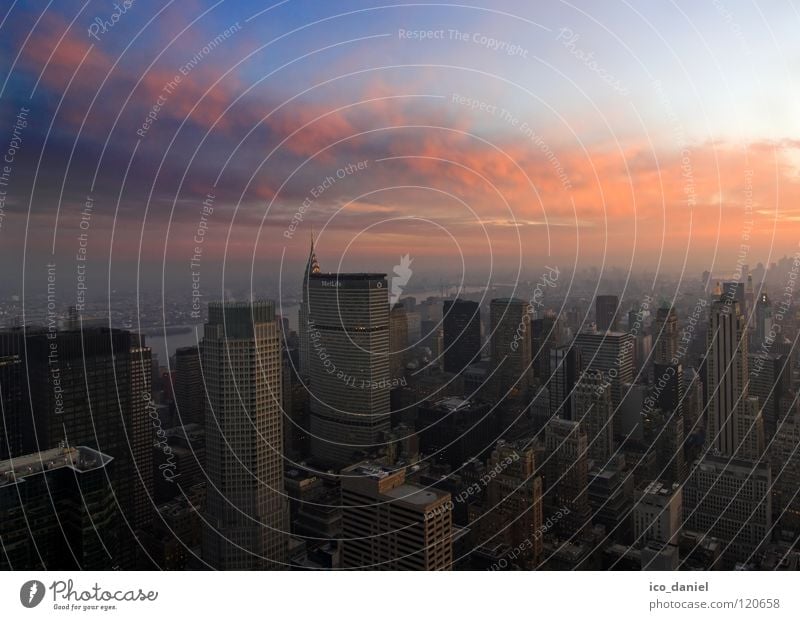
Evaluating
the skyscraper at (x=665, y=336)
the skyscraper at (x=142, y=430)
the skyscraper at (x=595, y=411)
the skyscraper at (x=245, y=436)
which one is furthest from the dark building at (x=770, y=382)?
the skyscraper at (x=142, y=430)

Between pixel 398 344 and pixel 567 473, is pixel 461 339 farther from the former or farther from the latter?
pixel 567 473

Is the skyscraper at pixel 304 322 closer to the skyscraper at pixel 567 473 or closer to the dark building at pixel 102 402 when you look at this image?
the dark building at pixel 102 402

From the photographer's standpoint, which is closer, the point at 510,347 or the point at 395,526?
the point at 395,526

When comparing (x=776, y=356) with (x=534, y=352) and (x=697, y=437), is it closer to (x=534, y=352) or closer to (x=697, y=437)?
(x=697, y=437)

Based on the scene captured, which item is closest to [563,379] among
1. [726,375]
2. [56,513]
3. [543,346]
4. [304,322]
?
[543,346]

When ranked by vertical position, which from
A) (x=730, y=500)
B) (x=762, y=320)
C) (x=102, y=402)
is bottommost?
(x=730, y=500)

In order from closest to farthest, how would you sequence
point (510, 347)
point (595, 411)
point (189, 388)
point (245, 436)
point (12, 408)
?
point (12, 408) → point (189, 388) → point (245, 436) → point (510, 347) → point (595, 411)

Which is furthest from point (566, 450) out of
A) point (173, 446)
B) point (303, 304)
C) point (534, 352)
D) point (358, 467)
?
point (173, 446)
